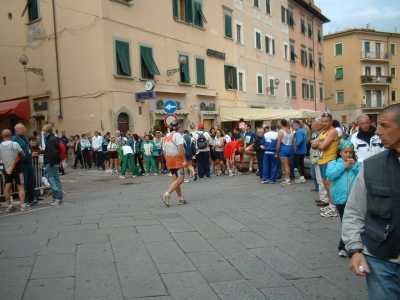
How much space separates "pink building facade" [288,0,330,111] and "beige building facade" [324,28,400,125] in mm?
9044

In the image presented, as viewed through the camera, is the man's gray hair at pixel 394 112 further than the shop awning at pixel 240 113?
No

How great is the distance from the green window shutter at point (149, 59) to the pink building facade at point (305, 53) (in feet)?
63.0

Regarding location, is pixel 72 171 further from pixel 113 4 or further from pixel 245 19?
pixel 245 19

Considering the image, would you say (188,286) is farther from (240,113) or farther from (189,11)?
(240,113)

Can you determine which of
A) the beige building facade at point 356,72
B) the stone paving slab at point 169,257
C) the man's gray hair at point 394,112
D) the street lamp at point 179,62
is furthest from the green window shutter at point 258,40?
the man's gray hair at point 394,112

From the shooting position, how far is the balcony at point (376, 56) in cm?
5236

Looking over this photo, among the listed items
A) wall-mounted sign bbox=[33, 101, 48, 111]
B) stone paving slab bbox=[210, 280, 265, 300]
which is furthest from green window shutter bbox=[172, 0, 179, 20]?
stone paving slab bbox=[210, 280, 265, 300]

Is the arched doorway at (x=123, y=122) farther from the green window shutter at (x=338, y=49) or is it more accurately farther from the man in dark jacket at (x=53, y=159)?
the green window shutter at (x=338, y=49)

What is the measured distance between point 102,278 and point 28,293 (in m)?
0.73

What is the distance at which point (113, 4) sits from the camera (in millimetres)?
18109

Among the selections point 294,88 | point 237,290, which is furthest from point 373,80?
point 237,290

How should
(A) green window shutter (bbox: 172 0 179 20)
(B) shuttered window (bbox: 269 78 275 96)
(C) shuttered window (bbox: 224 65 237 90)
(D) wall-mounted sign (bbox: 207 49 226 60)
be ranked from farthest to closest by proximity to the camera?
(B) shuttered window (bbox: 269 78 275 96)
(C) shuttered window (bbox: 224 65 237 90)
(D) wall-mounted sign (bbox: 207 49 226 60)
(A) green window shutter (bbox: 172 0 179 20)

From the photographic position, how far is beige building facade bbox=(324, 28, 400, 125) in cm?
5219

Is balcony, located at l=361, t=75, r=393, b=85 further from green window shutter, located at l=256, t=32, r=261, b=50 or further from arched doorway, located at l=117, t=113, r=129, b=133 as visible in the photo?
arched doorway, located at l=117, t=113, r=129, b=133
